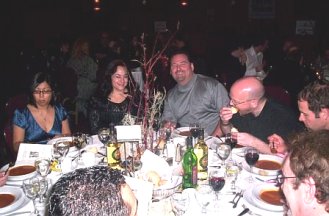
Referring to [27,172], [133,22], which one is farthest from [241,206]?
[133,22]

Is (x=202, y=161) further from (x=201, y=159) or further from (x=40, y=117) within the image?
(x=40, y=117)

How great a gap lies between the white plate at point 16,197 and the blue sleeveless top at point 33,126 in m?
1.17

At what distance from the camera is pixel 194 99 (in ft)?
11.8

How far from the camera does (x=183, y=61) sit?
11.9 ft

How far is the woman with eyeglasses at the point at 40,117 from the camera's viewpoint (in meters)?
3.06

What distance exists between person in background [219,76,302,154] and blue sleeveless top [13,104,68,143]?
1579mm

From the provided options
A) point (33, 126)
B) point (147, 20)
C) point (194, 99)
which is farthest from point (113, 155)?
point (147, 20)

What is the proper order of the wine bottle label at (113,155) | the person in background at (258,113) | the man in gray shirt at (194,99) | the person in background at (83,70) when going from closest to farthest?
1. the wine bottle label at (113,155)
2. the person in background at (258,113)
3. the man in gray shirt at (194,99)
4. the person in background at (83,70)

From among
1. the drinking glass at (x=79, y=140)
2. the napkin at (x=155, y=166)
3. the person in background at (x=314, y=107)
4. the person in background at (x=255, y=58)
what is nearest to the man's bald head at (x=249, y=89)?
the person in background at (x=314, y=107)

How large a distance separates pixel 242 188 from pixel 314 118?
0.88m

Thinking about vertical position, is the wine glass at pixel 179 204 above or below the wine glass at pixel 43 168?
below

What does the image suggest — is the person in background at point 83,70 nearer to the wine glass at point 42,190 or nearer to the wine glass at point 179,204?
the wine glass at point 42,190

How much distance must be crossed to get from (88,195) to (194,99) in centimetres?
270

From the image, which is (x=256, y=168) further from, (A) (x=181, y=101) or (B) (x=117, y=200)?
(A) (x=181, y=101)
